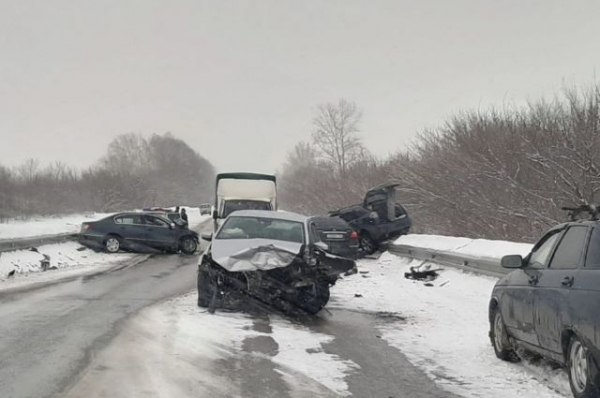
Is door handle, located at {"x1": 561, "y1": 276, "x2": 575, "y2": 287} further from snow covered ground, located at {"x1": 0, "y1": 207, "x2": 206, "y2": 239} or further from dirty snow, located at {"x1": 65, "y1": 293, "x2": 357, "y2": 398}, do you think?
snow covered ground, located at {"x1": 0, "y1": 207, "x2": 206, "y2": 239}

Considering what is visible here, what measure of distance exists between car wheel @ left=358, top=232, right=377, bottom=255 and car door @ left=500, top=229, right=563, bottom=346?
1462cm

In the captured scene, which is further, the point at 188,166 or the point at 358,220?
the point at 188,166

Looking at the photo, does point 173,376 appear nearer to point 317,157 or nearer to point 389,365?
point 389,365

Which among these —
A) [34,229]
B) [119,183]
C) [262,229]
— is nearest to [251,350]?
[262,229]

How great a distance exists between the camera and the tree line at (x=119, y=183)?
6053cm

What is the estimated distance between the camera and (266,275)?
33.3 ft

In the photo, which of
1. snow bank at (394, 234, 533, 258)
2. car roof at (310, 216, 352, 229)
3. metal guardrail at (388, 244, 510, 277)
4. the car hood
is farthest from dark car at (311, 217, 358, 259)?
the car hood

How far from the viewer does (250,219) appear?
12.4m

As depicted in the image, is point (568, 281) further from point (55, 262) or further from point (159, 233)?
point (159, 233)

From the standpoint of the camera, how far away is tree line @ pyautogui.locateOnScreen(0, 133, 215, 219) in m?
60.5

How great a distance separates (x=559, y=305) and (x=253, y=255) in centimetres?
564

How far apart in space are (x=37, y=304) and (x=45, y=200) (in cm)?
5904

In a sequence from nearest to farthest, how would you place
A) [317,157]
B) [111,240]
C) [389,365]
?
1. [389,365]
2. [111,240]
3. [317,157]

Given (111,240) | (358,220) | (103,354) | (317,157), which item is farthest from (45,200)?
(103,354)
